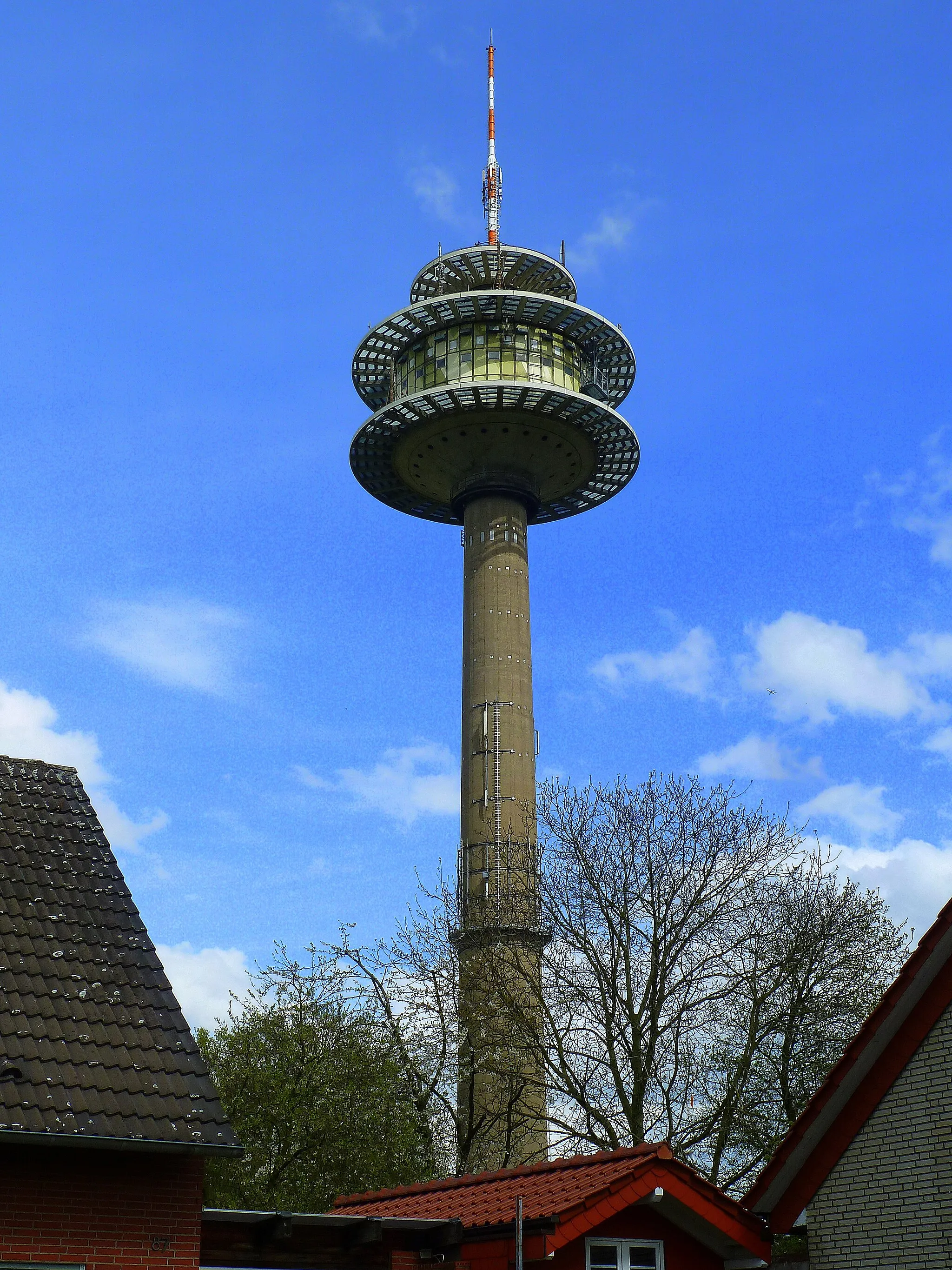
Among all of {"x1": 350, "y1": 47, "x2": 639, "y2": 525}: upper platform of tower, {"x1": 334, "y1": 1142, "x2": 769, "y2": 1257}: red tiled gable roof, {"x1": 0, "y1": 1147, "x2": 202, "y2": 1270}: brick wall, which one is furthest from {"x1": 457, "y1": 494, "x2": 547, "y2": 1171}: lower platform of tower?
{"x1": 0, "y1": 1147, "x2": 202, "y2": 1270}: brick wall

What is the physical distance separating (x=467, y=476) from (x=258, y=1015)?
38128 millimetres

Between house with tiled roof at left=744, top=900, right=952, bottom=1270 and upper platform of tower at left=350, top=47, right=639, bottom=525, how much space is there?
51219 millimetres

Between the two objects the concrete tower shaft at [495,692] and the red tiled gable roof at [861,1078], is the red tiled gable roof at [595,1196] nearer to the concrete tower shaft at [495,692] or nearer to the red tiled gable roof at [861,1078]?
the red tiled gable roof at [861,1078]

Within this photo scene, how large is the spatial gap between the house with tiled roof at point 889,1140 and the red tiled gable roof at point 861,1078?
11 millimetres

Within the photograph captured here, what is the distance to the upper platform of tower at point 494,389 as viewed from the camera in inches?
2571

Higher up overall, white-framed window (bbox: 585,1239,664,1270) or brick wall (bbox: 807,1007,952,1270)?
brick wall (bbox: 807,1007,952,1270)

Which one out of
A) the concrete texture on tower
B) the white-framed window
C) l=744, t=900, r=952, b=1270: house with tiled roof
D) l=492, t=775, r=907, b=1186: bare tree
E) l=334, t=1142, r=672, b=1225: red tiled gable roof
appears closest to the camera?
l=744, t=900, r=952, b=1270: house with tiled roof

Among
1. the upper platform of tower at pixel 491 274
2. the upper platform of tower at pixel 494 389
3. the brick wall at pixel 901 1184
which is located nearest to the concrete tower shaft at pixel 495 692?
the upper platform of tower at pixel 494 389

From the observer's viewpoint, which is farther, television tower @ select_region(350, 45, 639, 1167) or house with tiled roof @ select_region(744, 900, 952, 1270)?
television tower @ select_region(350, 45, 639, 1167)

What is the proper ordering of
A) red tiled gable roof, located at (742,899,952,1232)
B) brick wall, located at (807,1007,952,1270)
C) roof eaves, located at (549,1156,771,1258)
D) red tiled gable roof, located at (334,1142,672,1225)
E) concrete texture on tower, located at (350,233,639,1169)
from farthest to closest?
concrete texture on tower, located at (350,233,639,1169)
red tiled gable roof, located at (334,1142,672,1225)
roof eaves, located at (549,1156,771,1258)
red tiled gable roof, located at (742,899,952,1232)
brick wall, located at (807,1007,952,1270)

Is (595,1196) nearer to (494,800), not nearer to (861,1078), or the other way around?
(861,1078)

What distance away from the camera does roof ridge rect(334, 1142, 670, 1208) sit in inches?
614

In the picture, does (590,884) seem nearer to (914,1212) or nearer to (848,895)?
(848,895)

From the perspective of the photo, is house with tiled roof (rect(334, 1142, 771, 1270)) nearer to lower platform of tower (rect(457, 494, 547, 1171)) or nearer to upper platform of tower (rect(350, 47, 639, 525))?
lower platform of tower (rect(457, 494, 547, 1171))
